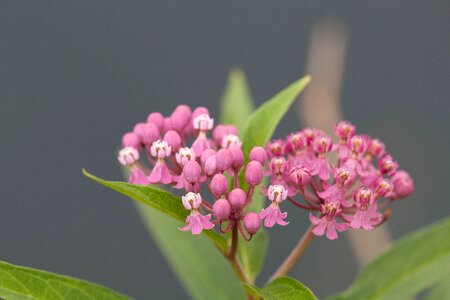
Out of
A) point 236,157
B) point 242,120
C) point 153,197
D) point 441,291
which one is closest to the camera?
point 153,197

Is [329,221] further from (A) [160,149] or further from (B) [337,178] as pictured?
(A) [160,149]

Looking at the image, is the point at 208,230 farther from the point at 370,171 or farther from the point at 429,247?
the point at 429,247

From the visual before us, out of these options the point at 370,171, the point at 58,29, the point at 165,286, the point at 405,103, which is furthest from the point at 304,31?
the point at 370,171

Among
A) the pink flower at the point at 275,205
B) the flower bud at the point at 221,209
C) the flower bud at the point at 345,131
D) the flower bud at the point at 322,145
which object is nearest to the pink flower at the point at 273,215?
the pink flower at the point at 275,205

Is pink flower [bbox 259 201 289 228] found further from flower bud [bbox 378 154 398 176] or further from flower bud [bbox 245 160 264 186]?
flower bud [bbox 378 154 398 176]

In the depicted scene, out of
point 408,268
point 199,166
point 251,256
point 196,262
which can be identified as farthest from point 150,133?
point 408,268
